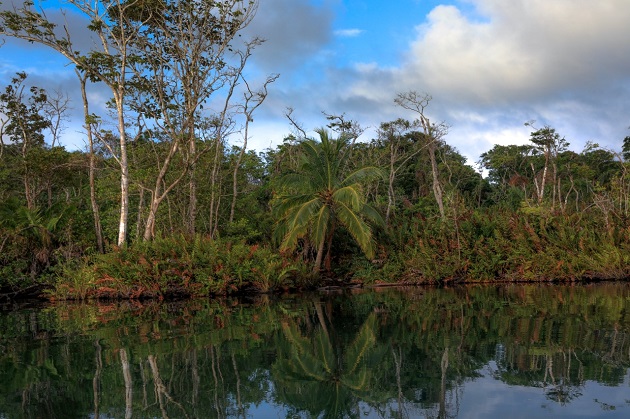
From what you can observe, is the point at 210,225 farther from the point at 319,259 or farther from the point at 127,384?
the point at 127,384

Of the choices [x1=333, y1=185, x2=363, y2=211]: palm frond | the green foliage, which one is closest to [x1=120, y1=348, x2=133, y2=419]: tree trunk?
the green foliage

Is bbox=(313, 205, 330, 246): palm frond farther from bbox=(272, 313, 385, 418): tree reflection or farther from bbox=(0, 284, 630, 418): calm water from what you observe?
bbox=(272, 313, 385, 418): tree reflection

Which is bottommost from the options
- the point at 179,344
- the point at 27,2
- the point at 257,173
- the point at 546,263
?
the point at 179,344

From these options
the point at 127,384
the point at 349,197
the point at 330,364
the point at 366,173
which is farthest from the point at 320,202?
the point at 127,384

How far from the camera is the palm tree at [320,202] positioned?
2050cm

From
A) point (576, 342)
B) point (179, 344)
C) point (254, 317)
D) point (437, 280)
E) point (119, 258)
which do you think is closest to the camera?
point (576, 342)

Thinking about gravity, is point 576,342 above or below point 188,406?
above

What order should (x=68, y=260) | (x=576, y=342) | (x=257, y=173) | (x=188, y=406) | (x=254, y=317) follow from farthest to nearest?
(x=257, y=173), (x=68, y=260), (x=254, y=317), (x=576, y=342), (x=188, y=406)

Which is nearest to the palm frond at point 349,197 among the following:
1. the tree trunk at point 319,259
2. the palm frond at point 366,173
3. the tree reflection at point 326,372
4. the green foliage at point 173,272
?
the palm frond at point 366,173

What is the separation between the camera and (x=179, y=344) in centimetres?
901

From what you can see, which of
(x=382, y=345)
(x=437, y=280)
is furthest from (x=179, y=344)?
(x=437, y=280)

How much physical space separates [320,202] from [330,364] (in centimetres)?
1413

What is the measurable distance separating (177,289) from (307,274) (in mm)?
4746

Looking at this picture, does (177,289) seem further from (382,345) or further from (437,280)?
(382,345)
